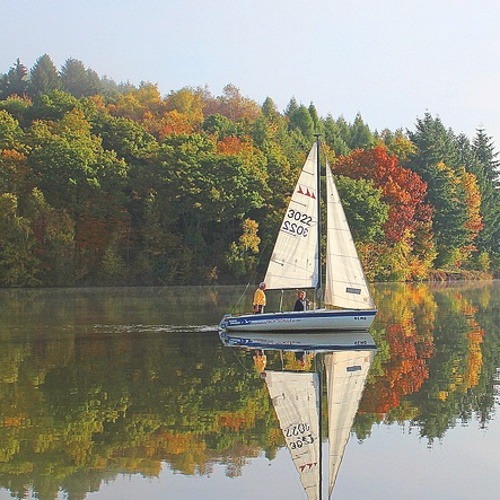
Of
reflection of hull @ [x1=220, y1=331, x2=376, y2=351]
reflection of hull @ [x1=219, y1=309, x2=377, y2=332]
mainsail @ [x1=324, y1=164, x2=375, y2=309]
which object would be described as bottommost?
reflection of hull @ [x1=220, y1=331, x2=376, y2=351]

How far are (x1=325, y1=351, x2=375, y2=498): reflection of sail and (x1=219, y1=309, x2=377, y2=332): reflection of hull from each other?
12.8ft

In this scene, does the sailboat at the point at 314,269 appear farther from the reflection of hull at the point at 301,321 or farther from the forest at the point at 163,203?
the forest at the point at 163,203

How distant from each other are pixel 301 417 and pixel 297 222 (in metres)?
14.2

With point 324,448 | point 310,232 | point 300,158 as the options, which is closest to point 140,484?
point 324,448

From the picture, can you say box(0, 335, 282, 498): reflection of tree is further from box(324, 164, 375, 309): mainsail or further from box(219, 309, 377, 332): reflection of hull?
box(324, 164, 375, 309): mainsail

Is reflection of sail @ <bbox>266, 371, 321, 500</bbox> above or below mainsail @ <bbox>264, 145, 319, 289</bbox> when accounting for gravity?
below

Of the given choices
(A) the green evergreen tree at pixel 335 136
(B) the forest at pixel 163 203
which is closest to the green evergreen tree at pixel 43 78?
(A) the green evergreen tree at pixel 335 136

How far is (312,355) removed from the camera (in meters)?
22.4

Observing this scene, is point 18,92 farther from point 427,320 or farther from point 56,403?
point 56,403

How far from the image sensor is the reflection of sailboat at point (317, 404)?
11.9 m

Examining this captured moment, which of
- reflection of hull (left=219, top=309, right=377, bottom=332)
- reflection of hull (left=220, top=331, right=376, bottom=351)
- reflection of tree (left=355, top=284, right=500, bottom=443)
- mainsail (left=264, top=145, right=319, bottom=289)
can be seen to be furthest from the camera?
mainsail (left=264, top=145, right=319, bottom=289)

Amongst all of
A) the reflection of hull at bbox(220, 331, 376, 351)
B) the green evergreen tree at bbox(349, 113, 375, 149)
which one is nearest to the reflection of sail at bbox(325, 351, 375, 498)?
the reflection of hull at bbox(220, 331, 376, 351)

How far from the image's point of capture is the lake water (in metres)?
11.2

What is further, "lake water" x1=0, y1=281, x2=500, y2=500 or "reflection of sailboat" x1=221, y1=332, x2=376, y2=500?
"reflection of sailboat" x1=221, y1=332, x2=376, y2=500
